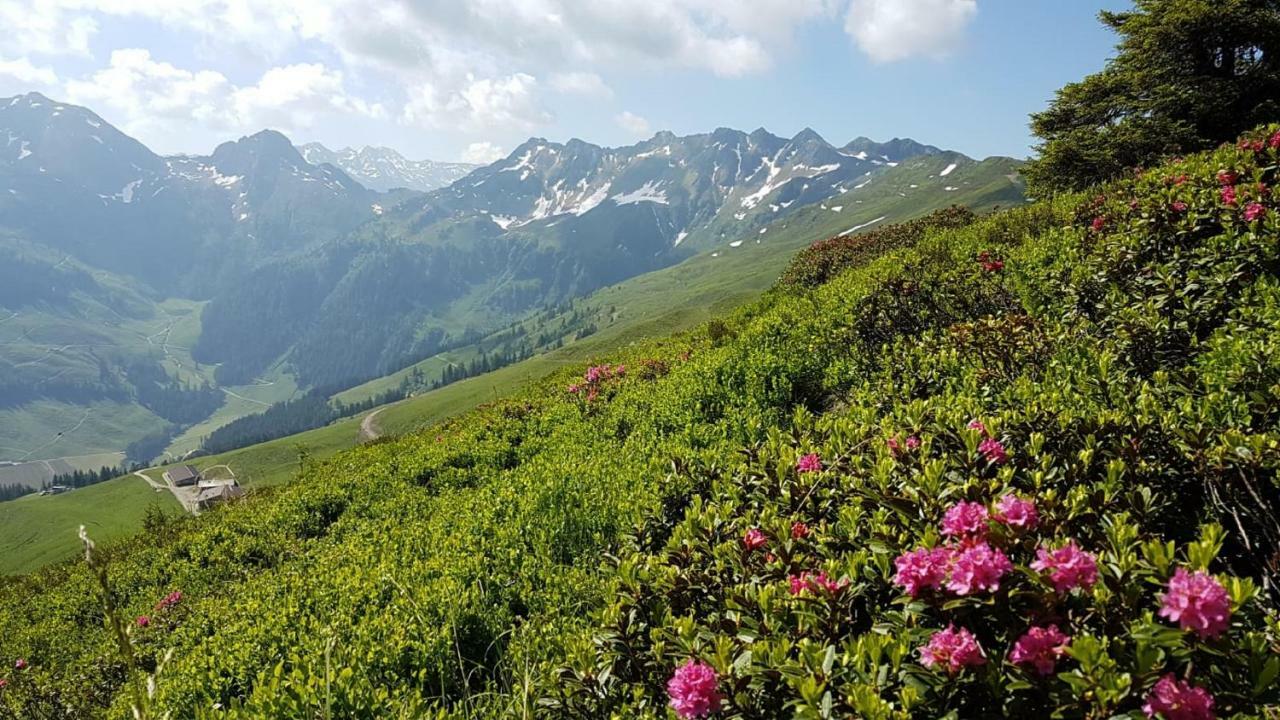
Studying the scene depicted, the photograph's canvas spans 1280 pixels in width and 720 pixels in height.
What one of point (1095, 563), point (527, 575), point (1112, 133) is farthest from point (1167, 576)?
point (1112, 133)

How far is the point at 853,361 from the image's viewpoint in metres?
9.05

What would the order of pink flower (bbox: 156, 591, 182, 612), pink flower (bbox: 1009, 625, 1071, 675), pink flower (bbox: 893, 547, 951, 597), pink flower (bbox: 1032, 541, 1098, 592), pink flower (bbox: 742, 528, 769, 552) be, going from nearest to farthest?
pink flower (bbox: 1009, 625, 1071, 675) < pink flower (bbox: 1032, 541, 1098, 592) < pink flower (bbox: 893, 547, 951, 597) < pink flower (bbox: 742, 528, 769, 552) < pink flower (bbox: 156, 591, 182, 612)

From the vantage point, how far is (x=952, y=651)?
264 centimetres

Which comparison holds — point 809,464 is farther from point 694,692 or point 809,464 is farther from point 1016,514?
point 694,692

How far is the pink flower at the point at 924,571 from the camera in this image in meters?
2.93

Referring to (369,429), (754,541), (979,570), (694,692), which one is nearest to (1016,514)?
(979,570)

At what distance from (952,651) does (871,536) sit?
1198 mm

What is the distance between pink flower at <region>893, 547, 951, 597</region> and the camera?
2.93 metres

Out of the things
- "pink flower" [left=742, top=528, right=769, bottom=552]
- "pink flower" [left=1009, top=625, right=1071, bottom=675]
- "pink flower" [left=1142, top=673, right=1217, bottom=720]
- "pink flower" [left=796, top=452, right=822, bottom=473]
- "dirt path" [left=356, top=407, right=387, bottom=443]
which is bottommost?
"dirt path" [left=356, top=407, right=387, bottom=443]

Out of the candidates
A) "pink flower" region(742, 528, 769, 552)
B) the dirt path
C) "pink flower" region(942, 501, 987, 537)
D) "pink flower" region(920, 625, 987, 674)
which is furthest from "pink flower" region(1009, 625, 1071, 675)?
the dirt path

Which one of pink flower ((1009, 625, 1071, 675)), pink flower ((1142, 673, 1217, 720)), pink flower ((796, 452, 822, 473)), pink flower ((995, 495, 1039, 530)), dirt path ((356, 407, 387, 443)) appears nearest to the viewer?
pink flower ((1142, 673, 1217, 720))

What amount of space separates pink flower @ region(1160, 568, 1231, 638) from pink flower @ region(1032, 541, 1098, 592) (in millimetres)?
360

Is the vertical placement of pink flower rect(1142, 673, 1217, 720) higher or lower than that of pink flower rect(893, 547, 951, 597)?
lower

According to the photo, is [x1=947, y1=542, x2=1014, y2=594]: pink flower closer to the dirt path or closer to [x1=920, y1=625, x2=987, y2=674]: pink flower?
[x1=920, y1=625, x2=987, y2=674]: pink flower
